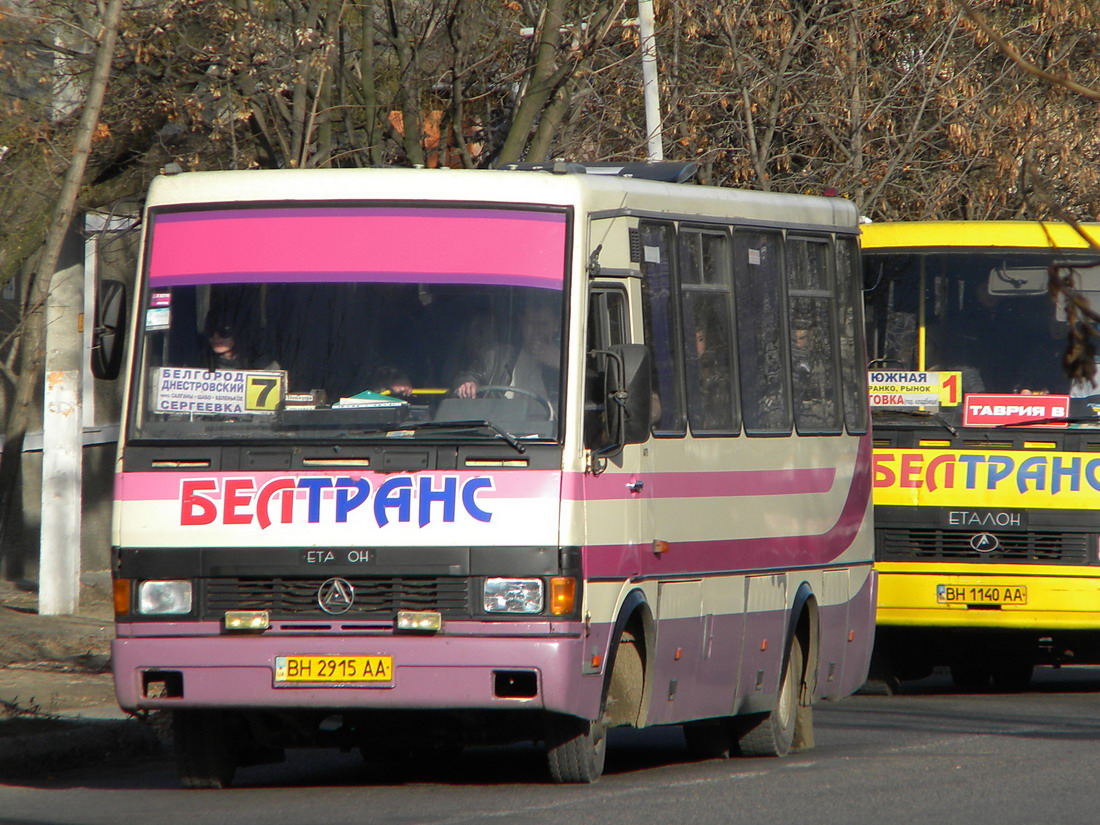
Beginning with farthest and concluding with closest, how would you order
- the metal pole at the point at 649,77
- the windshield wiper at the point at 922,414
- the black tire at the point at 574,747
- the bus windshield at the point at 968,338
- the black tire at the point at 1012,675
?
the metal pole at the point at 649,77 → the black tire at the point at 1012,675 → the windshield wiper at the point at 922,414 → the bus windshield at the point at 968,338 → the black tire at the point at 574,747

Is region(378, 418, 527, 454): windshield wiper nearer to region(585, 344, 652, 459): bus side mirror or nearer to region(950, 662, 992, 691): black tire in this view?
region(585, 344, 652, 459): bus side mirror

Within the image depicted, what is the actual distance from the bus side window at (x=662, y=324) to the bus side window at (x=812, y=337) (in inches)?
57.7

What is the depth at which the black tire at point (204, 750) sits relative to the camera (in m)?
9.12

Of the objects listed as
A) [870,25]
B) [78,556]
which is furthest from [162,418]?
[870,25]

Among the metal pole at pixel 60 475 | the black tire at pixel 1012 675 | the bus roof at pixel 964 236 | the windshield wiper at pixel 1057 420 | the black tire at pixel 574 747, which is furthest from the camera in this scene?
the metal pole at pixel 60 475

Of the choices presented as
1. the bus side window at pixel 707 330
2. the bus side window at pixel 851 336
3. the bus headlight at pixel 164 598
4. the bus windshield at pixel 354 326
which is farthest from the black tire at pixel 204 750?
the bus side window at pixel 851 336

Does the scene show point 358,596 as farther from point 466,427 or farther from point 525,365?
point 525,365

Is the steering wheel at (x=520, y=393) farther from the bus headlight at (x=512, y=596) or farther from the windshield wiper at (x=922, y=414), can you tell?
the windshield wiper at (x=922, y=414)

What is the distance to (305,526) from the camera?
8.53m

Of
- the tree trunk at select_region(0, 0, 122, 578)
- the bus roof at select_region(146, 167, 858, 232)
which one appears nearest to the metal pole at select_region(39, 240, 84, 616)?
the tree trunk at select_region(0, 0, 122, 578)

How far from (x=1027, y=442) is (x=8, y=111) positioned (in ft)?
24.0

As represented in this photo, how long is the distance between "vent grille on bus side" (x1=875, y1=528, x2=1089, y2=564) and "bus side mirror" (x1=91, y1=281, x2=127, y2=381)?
22.4 ft

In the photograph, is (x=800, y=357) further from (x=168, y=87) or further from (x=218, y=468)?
(x=168, y=87)

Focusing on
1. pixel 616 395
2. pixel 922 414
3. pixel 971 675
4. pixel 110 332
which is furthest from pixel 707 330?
pixel 971 675
